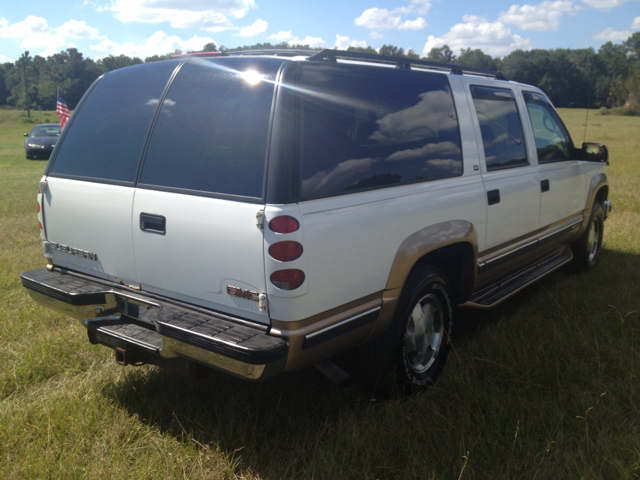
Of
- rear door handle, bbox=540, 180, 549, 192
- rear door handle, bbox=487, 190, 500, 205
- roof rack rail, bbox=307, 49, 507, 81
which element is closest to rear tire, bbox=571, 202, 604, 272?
rear door handle, bbox=540, 180, 549, 192

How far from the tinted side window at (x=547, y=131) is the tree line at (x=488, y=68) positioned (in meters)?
0.43

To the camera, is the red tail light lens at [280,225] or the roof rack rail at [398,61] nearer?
the red tail light lens at [280,225]

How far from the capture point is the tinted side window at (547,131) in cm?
479

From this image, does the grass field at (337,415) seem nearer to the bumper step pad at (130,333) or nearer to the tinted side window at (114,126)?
the bumper step pad at (130,333)

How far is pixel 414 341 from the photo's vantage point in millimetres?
3434

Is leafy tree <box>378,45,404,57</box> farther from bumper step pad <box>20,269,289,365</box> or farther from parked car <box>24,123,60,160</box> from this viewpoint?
parked car <box>24,123,60,160</box>

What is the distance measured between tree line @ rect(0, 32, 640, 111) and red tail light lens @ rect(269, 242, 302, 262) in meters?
2.56

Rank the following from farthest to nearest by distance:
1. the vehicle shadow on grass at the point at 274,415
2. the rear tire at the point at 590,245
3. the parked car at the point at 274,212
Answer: the rear tire at the point at 590,245 → the vehicle shadow on grass at the point at 274,415 → the parked car at the point at 274,212

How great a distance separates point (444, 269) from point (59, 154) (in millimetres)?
2694

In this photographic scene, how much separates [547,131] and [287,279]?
359cm

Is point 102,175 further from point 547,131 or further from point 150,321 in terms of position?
point 547,131

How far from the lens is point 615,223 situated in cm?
823

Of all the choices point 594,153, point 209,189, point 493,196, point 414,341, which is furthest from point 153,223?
point 594,153

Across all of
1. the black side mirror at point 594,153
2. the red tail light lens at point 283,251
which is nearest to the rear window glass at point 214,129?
the red tail light lens at point 283,251
